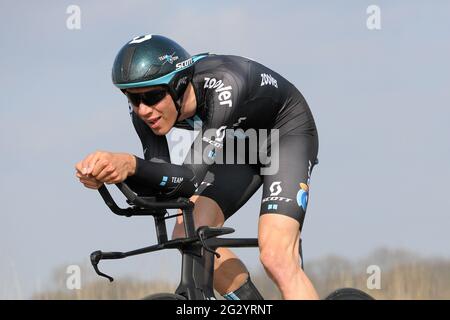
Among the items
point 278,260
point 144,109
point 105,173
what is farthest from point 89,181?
point 278,260

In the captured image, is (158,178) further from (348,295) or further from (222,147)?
(348,295)

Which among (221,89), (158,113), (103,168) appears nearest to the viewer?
(103,168)

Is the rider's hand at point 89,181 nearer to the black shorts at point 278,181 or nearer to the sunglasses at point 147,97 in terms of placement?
the sunglasses at point 147,97

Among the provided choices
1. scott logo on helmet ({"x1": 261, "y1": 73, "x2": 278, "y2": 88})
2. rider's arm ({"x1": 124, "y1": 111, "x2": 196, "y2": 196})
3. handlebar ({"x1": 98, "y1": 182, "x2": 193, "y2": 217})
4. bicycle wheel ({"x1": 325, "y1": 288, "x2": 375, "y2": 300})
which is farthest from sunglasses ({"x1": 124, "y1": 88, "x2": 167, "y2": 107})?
bicycle wheel ({"x1": 325, "y1": 288, "x2": 375, "y2": 300})

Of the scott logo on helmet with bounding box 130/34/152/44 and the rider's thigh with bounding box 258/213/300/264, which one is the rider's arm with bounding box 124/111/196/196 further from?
the scott logo on helmet with bounding box 130/34/152/44

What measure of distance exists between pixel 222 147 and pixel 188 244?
2.54ft

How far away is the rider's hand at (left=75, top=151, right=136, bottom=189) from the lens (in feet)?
18.9

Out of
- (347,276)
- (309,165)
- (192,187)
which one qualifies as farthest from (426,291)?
(192,187)

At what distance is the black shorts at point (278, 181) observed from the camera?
6.94 m

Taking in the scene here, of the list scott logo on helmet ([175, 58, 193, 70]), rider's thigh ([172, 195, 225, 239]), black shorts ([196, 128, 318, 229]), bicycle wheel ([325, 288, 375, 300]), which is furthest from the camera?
bicycle wheel ([325, 288, 375, 300])

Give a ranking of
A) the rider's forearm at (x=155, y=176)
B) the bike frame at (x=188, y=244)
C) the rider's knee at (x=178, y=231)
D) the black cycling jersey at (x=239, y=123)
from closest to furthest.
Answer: the rider's forearm at (x=155, y=176)
the bike frame at (x=188, y=244)
the black cycling jersey at (x=239, y=123)
the rider's knee at (x=178, y=231)

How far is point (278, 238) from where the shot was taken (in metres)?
6.72

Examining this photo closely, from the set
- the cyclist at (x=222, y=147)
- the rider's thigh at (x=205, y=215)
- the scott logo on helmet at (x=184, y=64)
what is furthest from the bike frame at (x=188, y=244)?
→ the scott logo on helmet at (x=184, y=64)
